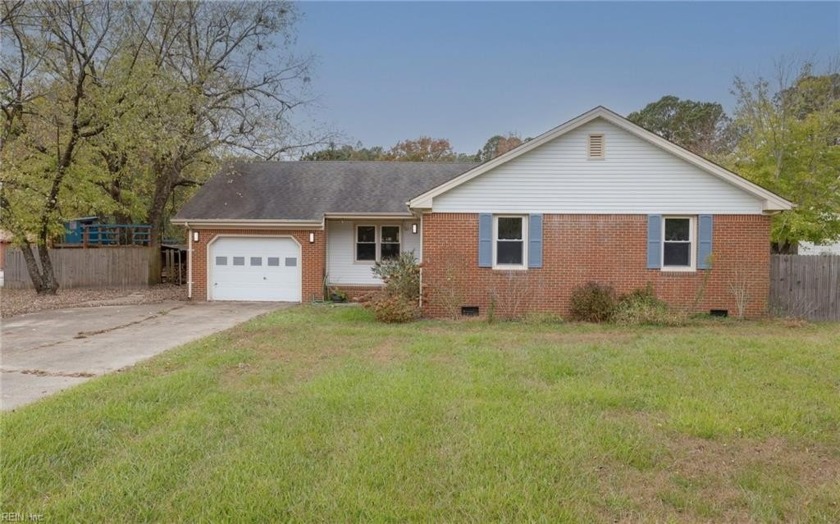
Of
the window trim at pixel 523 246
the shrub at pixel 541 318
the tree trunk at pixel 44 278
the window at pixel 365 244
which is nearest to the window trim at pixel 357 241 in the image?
the window at pixel 365 244

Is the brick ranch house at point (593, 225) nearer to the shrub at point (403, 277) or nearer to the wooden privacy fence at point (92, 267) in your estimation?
the shrub at point (403, 277)

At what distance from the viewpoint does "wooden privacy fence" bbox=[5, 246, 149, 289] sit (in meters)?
18.4

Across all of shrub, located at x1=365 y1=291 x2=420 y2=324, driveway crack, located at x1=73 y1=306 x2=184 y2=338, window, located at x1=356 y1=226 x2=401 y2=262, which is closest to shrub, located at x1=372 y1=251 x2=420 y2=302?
shrub, located at x1=365 y1=291 x2=420 y2=324

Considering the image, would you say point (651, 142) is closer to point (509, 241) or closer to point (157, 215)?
point (509, 241)

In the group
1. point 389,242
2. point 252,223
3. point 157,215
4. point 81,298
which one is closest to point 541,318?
point 389,242

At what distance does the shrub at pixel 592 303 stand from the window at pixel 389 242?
20.3 feet

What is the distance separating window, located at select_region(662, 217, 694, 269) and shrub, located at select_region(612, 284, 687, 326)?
1119mm

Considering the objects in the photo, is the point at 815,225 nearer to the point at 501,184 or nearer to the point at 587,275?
the point at 587,275

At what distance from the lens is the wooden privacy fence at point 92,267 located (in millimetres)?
18438

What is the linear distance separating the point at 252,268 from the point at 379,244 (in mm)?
4085

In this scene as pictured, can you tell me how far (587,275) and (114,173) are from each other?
18.7m

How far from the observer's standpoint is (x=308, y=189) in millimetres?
16703

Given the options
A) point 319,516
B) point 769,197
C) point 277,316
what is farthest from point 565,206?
point 319,516

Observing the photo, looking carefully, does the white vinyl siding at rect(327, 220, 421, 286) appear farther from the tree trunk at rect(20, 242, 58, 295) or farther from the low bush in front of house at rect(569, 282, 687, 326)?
the tree trunk at rect(20, 242, 58, 295)
